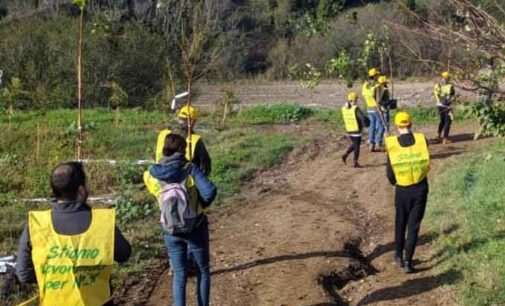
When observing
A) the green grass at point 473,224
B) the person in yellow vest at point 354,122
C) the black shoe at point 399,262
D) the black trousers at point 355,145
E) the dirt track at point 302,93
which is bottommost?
the dirt track at point 302,93

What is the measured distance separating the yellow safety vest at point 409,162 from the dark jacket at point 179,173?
2770 mm

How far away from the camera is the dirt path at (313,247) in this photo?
27.9 feet

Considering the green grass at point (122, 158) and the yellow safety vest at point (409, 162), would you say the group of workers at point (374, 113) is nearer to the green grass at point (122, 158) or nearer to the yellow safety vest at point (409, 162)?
the green grass at point (122, 158)

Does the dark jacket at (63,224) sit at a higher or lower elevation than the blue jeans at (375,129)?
higher

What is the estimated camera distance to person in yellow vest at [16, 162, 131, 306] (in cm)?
510

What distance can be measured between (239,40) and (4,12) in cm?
1323

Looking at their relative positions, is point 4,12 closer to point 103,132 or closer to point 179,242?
point 103,132

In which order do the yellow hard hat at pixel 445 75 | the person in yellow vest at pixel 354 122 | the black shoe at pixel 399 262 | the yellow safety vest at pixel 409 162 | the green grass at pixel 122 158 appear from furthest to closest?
the person in yellow vest at pixel 354 122 < the green grass at pixel 122 158 < the black shoe at pixel 399 262 < the yellow safety vest at pixel 409 162 < the yellow hard hat at pixel 445 75

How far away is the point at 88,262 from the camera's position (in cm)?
511

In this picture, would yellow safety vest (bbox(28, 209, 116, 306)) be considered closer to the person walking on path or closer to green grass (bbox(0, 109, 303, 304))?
the person walking on path

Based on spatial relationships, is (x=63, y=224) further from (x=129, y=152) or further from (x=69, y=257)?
(x=129, y=152)

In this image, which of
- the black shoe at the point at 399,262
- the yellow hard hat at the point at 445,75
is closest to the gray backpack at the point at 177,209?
the yellow hard hat at the point at 445,75

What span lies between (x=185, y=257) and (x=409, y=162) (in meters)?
3.01

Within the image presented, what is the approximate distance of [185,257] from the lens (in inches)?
284
